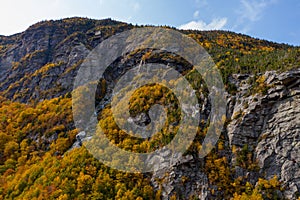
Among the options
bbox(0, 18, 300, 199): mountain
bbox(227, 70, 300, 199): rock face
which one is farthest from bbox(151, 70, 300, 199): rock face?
bbox(0, 18, 300, 199): mountain

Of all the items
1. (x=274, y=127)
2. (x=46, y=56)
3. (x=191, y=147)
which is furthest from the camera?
(x=46, y=56)

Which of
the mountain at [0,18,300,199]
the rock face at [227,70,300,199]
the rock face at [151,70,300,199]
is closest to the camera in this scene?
the rock face at [227,70,300,199]

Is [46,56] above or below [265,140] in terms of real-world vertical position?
above

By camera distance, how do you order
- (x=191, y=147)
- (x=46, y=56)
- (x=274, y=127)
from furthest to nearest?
(x=46, y=56), (x=191, y=147), (x=274, y=127)

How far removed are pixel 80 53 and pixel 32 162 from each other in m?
61.5

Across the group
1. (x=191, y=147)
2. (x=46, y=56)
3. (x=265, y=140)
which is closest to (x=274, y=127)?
(x=265, y=140)

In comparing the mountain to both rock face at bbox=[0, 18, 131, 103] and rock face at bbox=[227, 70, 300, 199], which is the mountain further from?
rock face at bbox=[0, 18, 131, 103]

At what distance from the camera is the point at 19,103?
3962 inches

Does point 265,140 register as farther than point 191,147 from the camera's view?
No

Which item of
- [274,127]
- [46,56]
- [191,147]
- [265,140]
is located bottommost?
[191,147]

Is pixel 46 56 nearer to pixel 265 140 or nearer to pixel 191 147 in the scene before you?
pixel 191 147

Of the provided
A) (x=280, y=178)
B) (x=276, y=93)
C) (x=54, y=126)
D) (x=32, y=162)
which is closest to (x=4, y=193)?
(x=32, y=162)

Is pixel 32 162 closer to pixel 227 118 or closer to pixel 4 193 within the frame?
pixel 4 193

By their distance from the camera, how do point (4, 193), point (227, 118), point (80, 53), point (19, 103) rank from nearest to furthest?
point (227, 118) → point (4, 193) → point (19, 103) → point (80, 53)
